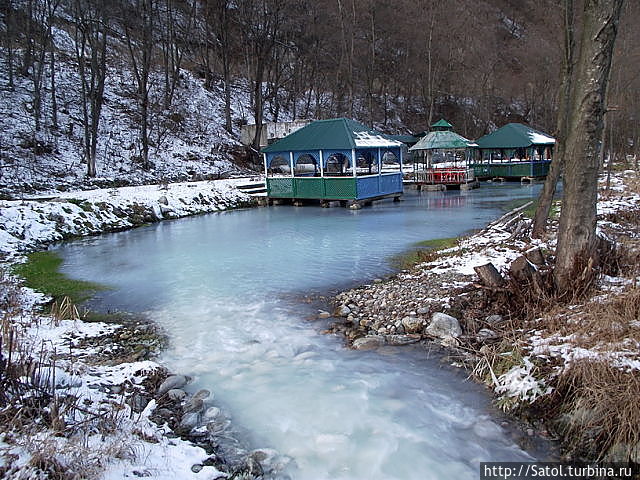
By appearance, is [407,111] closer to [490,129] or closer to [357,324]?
[490,129]

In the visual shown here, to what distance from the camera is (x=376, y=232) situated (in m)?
14.2

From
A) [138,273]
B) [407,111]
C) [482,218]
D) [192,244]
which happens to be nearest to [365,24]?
[407,111]

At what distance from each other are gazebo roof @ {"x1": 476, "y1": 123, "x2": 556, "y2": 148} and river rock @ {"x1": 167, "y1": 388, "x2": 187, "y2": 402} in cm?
2885

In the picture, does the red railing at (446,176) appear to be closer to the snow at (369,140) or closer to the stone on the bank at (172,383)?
the snow at (369,140)

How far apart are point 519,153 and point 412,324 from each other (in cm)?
2954

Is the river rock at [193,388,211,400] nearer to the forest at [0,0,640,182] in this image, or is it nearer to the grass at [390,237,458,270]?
the grass at [390,237,458,270]

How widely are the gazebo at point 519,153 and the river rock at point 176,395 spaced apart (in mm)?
28855

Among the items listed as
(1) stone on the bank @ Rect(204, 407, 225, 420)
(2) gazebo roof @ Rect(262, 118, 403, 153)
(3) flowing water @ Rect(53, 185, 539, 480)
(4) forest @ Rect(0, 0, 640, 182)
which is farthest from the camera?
(4) forest @ Rect(0, 0, 640, 182)

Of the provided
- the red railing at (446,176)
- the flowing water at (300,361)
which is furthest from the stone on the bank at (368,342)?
the red railing at (446,176)

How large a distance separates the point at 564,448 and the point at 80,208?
15525mm

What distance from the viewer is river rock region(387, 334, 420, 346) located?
20.3 feet

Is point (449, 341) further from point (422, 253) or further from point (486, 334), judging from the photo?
point (422, 253)

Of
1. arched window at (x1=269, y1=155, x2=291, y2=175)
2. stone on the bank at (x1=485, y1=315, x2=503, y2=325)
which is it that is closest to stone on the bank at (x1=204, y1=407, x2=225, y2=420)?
stone on the bank at (x1=485, y1=315, x2=503, y2=325)

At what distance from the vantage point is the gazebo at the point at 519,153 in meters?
30.1
